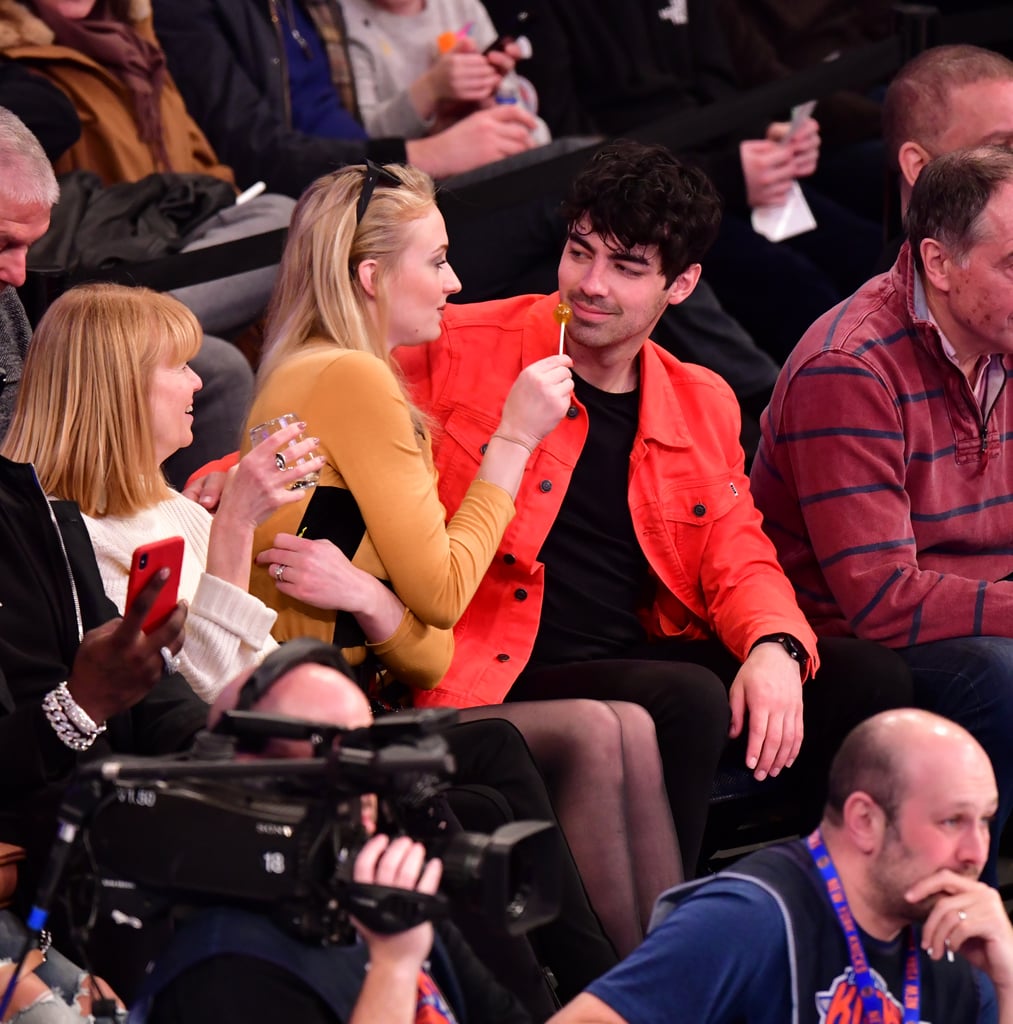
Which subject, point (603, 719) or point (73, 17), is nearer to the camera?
point (603, 719)

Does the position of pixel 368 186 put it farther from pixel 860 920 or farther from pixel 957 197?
pixel 860 920

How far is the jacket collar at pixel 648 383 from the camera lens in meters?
3.27

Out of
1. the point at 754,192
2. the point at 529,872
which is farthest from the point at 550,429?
the point at 754,192

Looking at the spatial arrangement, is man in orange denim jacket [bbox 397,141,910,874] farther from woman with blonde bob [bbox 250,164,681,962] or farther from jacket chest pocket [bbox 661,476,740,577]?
woman with blonde bob [bbox 250,164,681,962]

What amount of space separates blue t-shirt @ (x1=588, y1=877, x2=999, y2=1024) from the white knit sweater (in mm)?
762

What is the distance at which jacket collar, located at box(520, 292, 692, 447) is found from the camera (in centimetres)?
327

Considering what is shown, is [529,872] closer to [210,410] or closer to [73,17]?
[210,410]

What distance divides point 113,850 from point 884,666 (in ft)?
5.31

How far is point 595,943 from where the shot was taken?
2.68m

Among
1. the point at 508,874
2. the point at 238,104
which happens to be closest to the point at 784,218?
the point at 238,104

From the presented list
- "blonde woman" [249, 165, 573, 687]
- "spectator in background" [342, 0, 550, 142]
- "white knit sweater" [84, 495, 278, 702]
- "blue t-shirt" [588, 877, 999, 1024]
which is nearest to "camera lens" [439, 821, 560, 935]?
"blue t-shirt" [588, 877, 999, 1024]

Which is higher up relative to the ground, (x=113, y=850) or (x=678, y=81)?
(x=113, y=850)

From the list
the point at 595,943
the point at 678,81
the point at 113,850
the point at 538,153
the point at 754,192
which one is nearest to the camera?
A: the point at 113,850

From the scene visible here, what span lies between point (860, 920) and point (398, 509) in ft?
3.17
